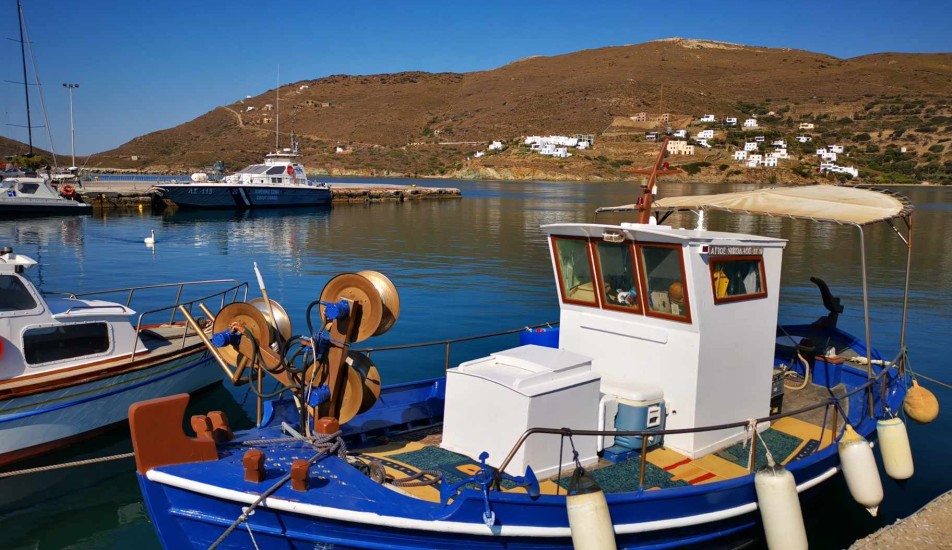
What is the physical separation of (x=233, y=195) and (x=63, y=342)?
47.2 metres

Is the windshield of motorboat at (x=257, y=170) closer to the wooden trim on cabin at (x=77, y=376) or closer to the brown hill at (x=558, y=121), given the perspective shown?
the wooden trim on cabin at (x=77, y=376)

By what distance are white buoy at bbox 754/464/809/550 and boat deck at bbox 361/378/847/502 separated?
0.38m

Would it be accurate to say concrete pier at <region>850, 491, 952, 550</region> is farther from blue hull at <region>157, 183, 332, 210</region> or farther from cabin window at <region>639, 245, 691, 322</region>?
blue hull at <region>157, 183, 332, 210</region>

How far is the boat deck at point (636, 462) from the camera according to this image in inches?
264

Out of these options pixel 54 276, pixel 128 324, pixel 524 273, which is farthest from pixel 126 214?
pixel 128 324

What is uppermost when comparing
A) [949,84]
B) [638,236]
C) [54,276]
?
[949,84]

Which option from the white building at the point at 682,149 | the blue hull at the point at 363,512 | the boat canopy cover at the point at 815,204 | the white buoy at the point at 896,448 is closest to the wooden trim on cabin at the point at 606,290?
the boat canopy cover at the point at 815,204

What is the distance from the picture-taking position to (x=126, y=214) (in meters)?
51.1

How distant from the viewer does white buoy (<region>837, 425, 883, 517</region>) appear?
730 cm

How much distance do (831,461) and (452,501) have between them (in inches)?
176

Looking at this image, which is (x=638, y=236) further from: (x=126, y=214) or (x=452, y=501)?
(x=126, y=214)

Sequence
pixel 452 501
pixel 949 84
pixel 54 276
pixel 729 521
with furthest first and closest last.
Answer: pixel 949 84
pixel 54 276
pixel 729 521
pixel 452 501

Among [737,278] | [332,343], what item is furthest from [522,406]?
[737,278]

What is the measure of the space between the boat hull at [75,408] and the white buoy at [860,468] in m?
9.77
